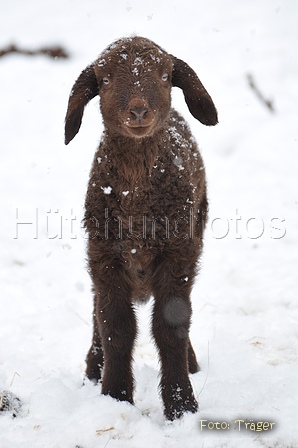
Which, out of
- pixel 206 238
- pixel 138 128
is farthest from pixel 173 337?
pixel 206 238

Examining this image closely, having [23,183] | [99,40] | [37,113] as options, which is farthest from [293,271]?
[99,40]

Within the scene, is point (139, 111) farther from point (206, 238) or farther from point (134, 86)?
point (206, 238)

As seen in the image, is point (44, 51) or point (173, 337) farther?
point (44, 51)

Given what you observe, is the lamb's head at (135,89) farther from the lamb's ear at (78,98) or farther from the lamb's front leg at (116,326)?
the lamb's front leg at (116,326)

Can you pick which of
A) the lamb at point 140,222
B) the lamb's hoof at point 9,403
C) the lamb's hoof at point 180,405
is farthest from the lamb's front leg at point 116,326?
the lamb's hoof at point 9,403

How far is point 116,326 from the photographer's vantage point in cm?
322

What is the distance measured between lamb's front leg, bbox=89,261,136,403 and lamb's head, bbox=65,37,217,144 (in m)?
0.96

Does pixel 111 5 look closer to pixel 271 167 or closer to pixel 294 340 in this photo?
pixel 271 167

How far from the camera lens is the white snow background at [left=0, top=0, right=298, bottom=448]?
306 centimetres

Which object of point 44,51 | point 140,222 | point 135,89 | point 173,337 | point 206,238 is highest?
point 44,51

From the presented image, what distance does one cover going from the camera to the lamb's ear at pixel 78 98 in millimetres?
3217

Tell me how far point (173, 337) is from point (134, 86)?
64.6 inches

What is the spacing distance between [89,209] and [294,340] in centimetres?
224

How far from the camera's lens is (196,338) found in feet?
15.2
